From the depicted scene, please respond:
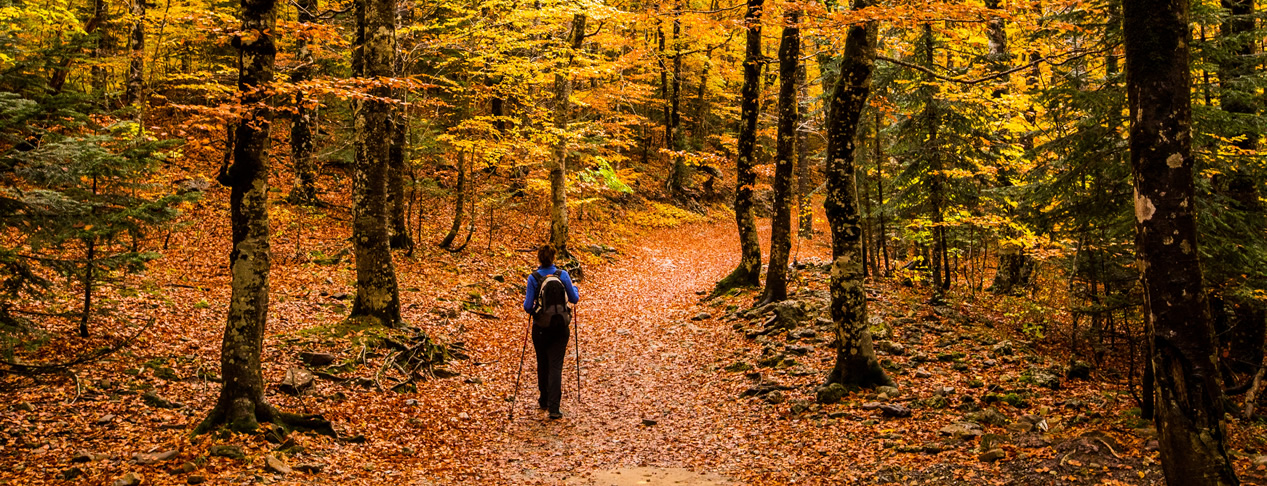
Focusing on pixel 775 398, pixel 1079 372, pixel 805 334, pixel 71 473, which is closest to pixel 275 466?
pixel 71 473

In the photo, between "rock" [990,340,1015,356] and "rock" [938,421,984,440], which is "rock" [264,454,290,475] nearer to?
"rock" [938,421,984,440]

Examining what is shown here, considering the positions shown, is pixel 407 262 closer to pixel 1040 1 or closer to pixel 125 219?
pixel 125 219

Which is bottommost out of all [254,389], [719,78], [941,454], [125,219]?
[941,454]

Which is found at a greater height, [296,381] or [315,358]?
[315,358]

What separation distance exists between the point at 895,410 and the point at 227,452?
7054mm

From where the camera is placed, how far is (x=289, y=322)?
1045cm

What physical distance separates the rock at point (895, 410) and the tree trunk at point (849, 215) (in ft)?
2.35

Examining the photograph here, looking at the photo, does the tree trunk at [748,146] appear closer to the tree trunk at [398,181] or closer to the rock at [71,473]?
the tree trunk at [398,181]

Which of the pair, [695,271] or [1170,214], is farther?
[695,271]

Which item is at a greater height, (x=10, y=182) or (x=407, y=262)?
(x=10, y=182)

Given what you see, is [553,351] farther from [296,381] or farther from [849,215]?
[849,215]

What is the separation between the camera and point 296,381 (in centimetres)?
816

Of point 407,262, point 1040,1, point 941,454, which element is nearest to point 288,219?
point 407,262

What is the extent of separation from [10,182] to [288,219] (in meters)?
9.08
